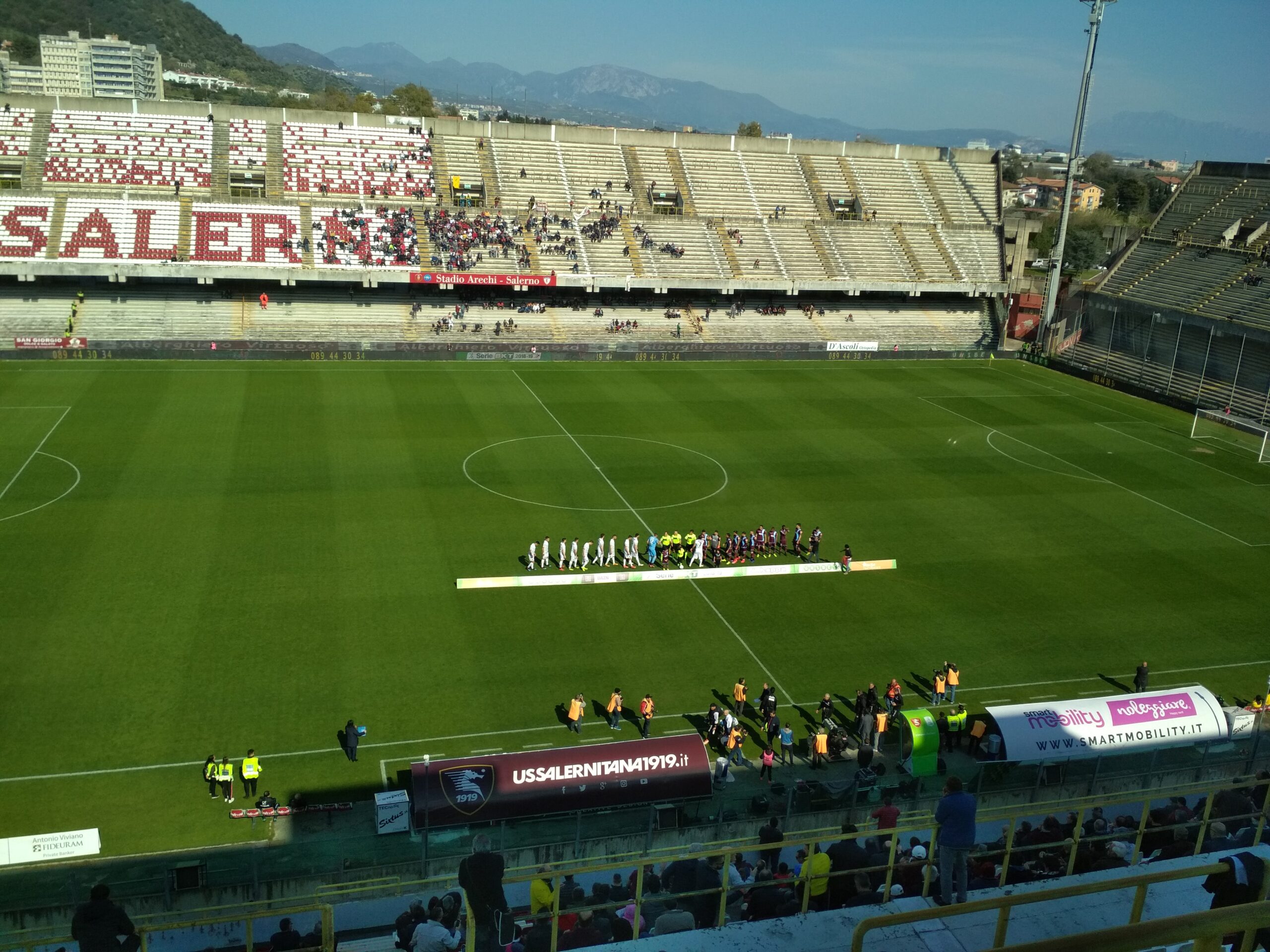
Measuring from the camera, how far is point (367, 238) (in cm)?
5694

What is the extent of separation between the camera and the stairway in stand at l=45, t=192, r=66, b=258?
51531 millimetres

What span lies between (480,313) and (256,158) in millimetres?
17420

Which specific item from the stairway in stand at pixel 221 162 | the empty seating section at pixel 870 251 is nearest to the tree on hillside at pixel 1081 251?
the empty seating section at pixel 870 251

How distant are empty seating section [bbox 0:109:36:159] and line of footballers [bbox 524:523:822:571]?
4527cm

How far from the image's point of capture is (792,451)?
3978cm

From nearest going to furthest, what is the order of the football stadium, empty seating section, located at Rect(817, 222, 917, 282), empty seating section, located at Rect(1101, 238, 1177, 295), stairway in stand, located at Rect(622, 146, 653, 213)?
the football stadium → empty seating section, located at Rect(1101, 238, 1177, 295) → empty seating section, located at Rect(817, 222, 917, 282) → stairway in stand, located at Rect(622, 146, 653, 213)

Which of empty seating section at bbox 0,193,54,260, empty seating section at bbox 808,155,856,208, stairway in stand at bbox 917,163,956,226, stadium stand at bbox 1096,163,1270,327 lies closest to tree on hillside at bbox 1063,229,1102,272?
stairway in stand at bbox 917,163,956,226

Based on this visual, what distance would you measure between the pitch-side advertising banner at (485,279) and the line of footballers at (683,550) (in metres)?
29.0

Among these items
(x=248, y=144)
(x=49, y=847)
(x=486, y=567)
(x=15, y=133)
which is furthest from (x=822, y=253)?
(x=49, y=847)

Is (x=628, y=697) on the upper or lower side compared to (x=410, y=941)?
lower

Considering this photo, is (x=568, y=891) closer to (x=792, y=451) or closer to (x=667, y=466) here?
(x=667, y=466)

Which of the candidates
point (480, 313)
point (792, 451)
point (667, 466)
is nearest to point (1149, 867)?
point (667, 466)

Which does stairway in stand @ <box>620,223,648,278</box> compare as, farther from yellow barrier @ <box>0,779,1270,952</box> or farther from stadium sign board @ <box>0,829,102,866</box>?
stadium sign board @ <box>0,829,102,866</box>

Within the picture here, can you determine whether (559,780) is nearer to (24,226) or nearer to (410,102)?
(24,226)
